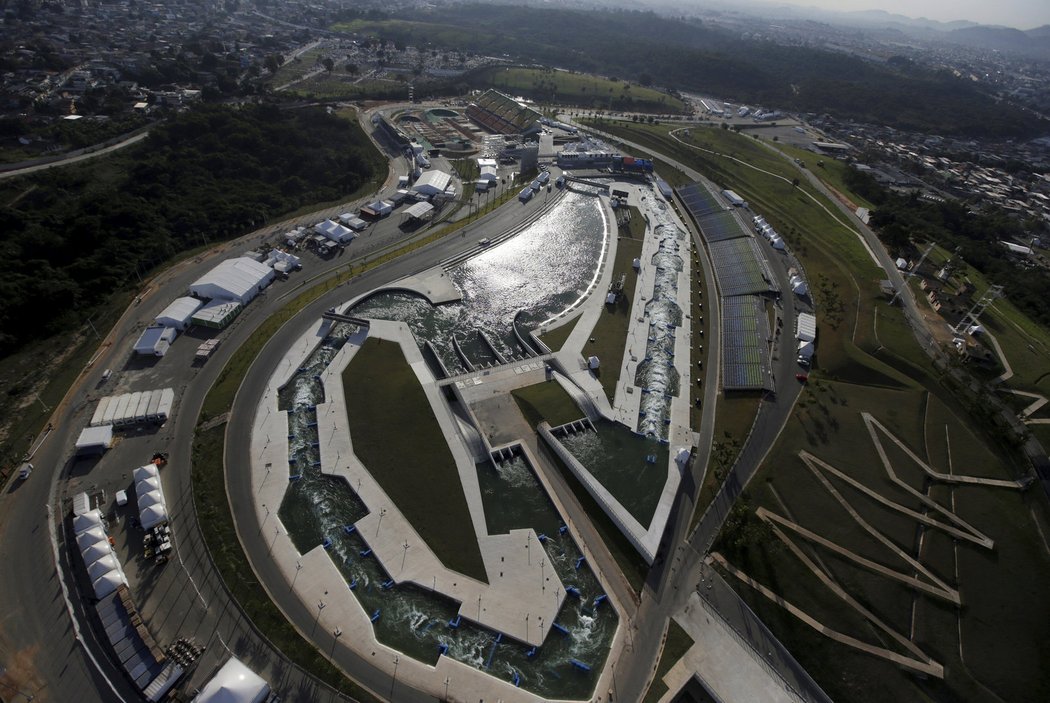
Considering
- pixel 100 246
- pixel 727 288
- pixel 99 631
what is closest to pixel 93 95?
pixel 100 246

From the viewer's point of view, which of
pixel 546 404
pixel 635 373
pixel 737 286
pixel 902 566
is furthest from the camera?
pixel 737 286

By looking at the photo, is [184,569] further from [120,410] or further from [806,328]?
[806,328]

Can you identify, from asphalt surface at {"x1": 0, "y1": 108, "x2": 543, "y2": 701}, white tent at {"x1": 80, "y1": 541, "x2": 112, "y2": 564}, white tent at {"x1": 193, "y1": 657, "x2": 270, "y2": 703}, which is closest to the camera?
white tent at {"x1": 193, "y1": 657, "x2": 270, "y2": 703}

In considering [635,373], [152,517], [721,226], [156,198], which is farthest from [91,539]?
[721,226]

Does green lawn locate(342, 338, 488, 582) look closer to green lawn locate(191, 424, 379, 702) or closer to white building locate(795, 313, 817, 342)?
green lawn locate(191, 424, 379, 702)

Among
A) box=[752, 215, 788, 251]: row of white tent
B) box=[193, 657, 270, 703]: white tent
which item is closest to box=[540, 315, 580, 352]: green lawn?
box=[193, 657, 270, 703]: white tent

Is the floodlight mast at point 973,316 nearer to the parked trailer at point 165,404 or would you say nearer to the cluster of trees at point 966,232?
the cluster of trees at point 966,232
